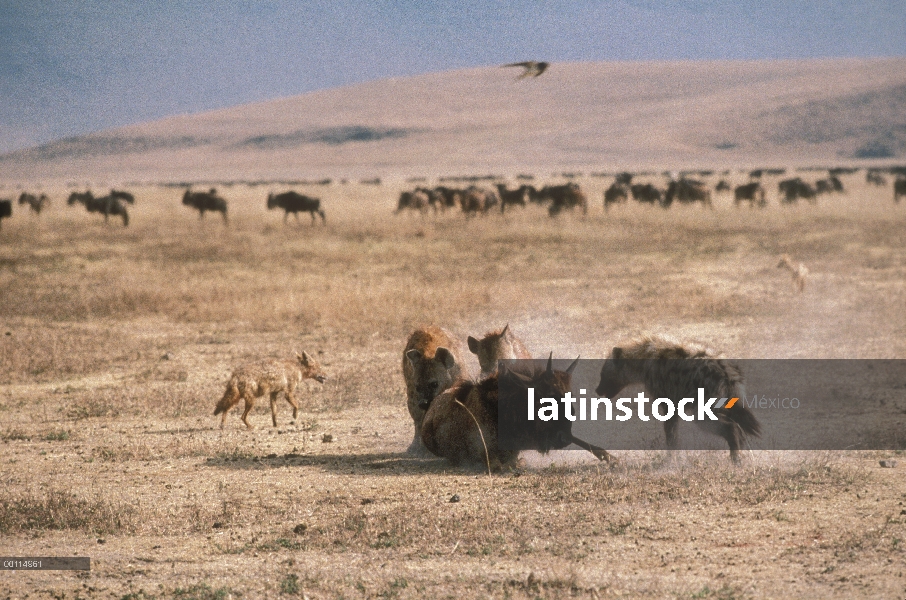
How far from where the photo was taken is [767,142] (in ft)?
361

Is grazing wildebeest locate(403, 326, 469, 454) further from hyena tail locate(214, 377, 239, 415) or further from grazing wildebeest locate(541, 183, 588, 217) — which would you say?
grazing wildebeest locate(541, 183, 588, 217)

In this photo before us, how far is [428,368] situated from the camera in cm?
816

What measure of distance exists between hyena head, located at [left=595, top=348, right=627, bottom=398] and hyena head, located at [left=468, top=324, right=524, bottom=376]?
2.49ft

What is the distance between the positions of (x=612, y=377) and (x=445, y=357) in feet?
4.27

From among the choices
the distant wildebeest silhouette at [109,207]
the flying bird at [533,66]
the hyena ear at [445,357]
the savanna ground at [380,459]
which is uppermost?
the flying bird at [533,66]

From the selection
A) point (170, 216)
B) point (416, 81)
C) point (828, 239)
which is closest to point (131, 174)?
point (416, 81)

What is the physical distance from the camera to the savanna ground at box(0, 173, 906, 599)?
5.59m

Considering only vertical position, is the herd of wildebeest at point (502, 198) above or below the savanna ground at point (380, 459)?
above

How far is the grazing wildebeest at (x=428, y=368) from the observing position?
8.12 metres

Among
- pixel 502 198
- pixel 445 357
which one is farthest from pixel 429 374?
pixel 502 198

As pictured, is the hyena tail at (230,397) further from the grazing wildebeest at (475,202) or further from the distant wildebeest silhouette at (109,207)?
the grazing wildebeest at (475,202)

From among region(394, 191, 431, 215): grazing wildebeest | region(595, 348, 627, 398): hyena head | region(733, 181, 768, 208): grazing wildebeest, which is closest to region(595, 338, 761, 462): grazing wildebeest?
region(595, 348, 627, 398): hyena head

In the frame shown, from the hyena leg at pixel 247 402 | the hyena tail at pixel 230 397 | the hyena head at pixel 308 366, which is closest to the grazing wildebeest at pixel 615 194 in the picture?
the hyena head at pixel 308 366

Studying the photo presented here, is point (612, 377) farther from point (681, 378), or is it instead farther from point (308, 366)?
point (308, 366)
